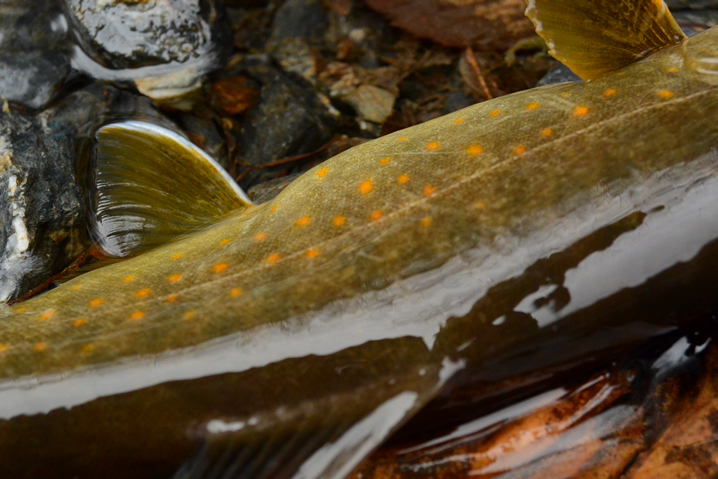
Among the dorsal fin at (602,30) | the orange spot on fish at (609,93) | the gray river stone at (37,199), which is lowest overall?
the gray river stone at (37,199)

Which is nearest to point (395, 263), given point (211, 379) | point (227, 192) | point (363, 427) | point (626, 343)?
point (363, 427)

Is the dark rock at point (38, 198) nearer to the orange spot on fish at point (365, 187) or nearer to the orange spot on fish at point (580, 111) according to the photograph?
the orange spot on fish at point (365, 187)

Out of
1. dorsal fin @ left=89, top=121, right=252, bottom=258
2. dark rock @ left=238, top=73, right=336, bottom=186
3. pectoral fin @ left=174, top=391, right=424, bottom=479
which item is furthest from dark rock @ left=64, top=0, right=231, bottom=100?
pectoral fin @ left=174, top=391, right=424, bottom=479

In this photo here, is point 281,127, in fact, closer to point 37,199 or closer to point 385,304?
point 37,199

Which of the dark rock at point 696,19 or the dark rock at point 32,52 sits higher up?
the dark rock at point 696,19

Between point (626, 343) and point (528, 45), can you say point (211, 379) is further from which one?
point (528, 45)

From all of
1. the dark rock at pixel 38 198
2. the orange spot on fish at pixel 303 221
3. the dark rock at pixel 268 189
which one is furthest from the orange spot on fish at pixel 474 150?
the dark rock at pixel 38 198
